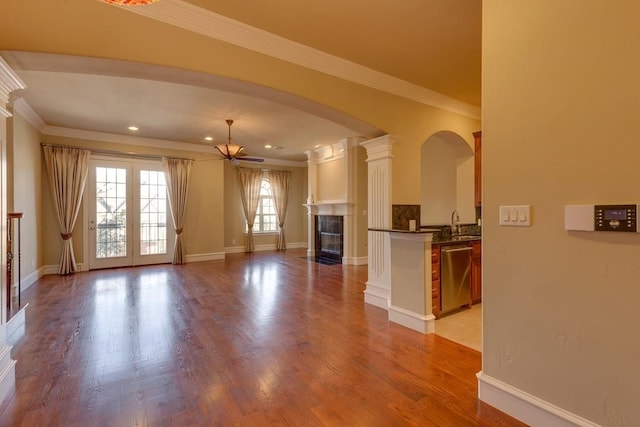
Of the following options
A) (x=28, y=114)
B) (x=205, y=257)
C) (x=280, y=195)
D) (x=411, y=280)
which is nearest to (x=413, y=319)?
(x=411, y=280)

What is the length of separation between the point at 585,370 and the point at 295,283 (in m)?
4.24

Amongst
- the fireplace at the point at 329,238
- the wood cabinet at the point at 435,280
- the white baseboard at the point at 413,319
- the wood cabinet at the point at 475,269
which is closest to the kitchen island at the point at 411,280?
Result: the white baseboard at the point at 413,319

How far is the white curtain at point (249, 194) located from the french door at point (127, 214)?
2.35 meters

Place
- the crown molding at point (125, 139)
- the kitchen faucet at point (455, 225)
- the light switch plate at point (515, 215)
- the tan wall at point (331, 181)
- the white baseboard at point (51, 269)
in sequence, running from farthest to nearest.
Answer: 1. the tan wall at point (331, 181)
2. the crown molding at point (125, 139)
3. the white baseboard at point (51, 269)
4. the kitchen faucet at point (455, 225)
5. the light switch plate at point (515, 215)

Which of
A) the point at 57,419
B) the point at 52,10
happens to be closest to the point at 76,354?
the point at 57,419

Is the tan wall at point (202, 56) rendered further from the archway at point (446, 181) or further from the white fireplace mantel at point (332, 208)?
the white fireplace mantel at point (332, 208)

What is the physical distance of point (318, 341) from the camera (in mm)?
2945

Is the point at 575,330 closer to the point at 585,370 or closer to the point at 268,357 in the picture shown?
the point at 585,370

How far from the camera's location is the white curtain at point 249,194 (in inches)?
361

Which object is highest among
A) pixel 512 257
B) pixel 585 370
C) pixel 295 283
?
pixel 512 257

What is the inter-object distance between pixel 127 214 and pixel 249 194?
132 inches

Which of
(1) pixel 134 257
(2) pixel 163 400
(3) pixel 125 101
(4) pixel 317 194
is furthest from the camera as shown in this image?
(4) pixel 317 194

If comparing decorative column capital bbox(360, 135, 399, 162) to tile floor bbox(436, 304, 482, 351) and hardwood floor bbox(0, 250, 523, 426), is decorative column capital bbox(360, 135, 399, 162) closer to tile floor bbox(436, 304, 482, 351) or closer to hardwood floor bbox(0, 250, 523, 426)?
hardwood floor bbox(0, 250, 523, 426)

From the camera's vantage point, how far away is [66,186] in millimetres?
5977
